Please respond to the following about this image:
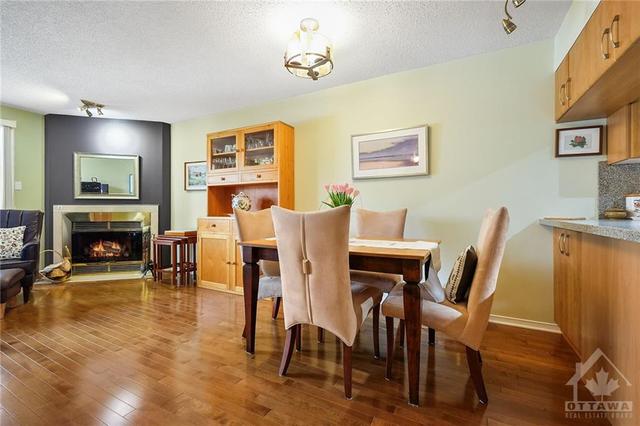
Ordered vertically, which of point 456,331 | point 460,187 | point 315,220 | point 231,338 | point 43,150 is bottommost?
point 231,338

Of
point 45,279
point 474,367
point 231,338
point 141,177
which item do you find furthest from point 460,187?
point 45,279

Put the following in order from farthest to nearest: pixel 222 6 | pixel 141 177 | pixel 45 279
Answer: pixel 141 177, pixel 45 279, pixel 222 6

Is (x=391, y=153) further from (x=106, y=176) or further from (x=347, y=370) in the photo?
(x=106, y=176)

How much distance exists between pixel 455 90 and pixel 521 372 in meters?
2.35

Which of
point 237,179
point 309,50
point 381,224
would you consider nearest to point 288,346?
point 381,224

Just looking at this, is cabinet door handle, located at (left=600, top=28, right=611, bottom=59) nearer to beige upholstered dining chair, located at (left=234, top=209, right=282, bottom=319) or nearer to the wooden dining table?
the wooden dining table

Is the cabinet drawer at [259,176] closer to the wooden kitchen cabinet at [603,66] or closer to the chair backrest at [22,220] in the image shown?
the chair backrest at [22,220]

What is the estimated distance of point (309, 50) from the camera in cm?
193

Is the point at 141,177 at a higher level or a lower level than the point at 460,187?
higher

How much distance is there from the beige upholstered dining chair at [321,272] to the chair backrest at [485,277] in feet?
1.80

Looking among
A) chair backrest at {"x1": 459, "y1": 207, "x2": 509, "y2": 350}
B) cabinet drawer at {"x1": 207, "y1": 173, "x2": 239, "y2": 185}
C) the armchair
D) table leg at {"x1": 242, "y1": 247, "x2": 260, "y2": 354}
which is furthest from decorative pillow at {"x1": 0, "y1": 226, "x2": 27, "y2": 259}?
chair backrest at {"x1": 459, "y1": 207, "x2": 509, "y2": 350}

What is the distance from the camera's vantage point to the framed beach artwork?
281cm

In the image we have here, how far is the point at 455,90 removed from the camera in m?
2.69

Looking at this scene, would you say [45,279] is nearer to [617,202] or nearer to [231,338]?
[231,338]
